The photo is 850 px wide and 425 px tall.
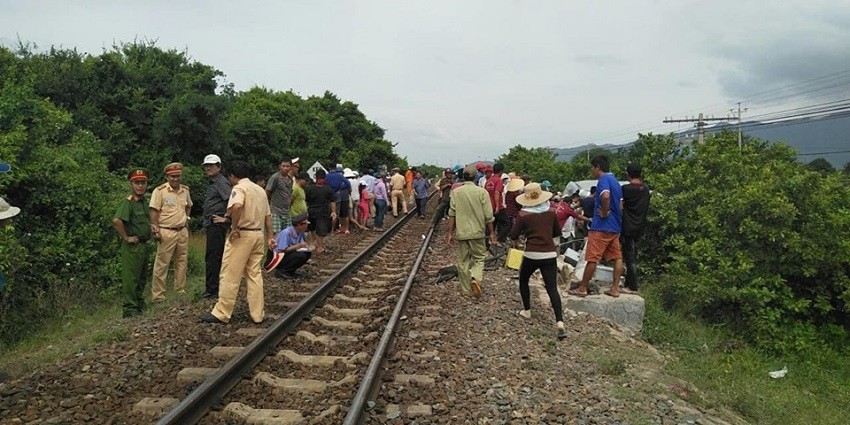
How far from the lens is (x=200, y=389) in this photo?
4.23m

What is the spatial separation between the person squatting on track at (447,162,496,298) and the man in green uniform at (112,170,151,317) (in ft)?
12.9

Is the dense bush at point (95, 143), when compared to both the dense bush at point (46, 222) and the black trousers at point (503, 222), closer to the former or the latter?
the dense bush at point (46, 222)

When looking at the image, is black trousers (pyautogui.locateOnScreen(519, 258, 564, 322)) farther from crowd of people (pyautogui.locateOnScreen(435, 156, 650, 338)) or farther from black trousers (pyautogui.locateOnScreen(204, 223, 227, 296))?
black trousers (pyautogui.locateOnScreen(204, 223, 227, 296))

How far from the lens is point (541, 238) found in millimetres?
6750

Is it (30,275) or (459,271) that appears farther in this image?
(30,275)

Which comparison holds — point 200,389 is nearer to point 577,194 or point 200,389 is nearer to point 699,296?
point 699,296

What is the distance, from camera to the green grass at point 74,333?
5684 mm

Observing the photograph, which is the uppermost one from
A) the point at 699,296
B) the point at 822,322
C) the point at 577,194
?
the point at 577,194

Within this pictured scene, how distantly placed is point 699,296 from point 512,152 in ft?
104

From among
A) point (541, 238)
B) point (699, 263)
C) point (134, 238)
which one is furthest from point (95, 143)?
point (699, 263)

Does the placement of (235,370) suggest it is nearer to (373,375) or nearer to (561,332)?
(373,375)

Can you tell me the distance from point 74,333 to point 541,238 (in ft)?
18.2

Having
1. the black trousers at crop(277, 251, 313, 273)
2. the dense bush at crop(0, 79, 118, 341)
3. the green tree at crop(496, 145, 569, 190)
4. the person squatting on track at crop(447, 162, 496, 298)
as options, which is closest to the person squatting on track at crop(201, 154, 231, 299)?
the black trousers at crop(277, 251, 313, 273)

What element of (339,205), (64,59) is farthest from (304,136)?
(339,205)
